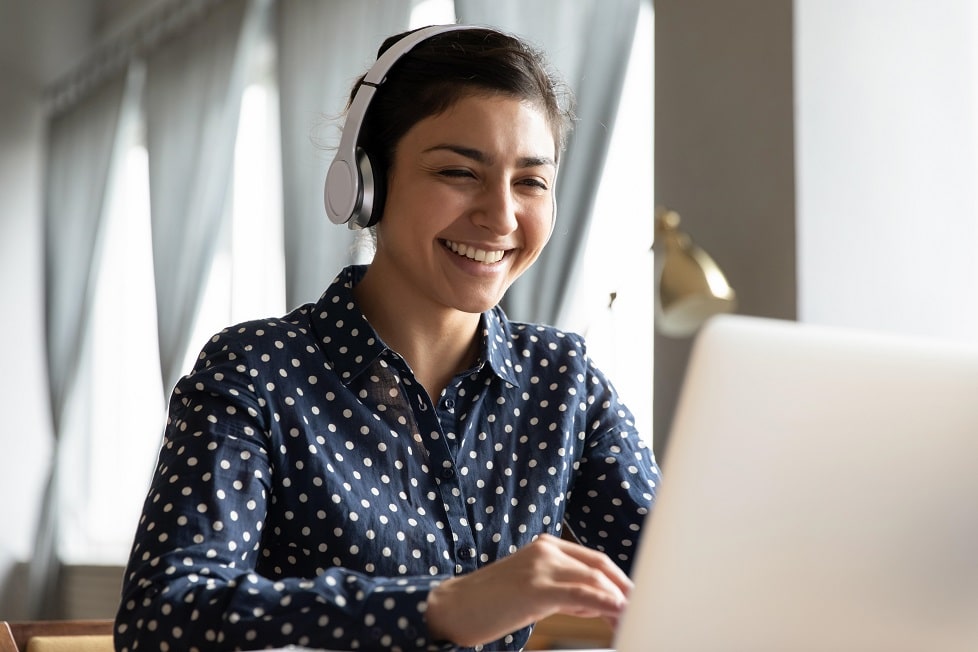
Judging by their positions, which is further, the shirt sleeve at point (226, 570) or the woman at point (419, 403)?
the woman at point (419, 403)

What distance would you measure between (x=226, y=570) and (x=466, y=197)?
56 cm

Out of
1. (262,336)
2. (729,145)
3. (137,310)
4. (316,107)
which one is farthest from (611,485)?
(137,310)

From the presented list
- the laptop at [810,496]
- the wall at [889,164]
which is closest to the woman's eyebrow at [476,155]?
the laptop at [810,496]

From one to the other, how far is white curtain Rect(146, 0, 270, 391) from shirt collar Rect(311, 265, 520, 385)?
3.08 m

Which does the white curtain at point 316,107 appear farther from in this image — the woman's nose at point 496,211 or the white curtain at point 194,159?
the woman's nose at point 496,211

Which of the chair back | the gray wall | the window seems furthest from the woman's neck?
the window

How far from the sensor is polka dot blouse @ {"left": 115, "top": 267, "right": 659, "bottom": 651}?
879mm

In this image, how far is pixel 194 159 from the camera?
4.48 metres

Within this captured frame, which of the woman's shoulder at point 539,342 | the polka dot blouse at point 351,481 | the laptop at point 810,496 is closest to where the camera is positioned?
the laptop at point 810,496

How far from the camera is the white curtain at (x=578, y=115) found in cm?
297

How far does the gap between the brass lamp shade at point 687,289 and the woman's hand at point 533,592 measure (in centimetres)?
124

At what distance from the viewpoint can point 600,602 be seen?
756mm

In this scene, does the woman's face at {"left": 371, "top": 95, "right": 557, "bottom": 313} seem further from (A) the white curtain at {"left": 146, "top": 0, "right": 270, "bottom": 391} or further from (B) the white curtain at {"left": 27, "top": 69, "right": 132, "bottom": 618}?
(B) the white curtain at {"left": 27, "top": 69, "right": 132, "bottom": 618}

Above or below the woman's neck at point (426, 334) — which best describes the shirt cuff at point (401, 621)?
below
